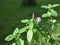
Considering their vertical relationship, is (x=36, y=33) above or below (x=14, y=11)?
above

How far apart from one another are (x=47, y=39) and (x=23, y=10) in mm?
4297

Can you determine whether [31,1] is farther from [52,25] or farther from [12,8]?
[52,25]

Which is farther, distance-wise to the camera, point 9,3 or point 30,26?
point 9,3

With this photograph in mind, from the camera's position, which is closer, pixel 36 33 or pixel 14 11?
pixel 36 33

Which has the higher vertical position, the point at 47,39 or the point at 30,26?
the point at 30,26

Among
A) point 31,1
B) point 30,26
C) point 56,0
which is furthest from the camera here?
point 31,1

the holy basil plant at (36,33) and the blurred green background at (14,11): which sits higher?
the holy basil plant at (36,33)

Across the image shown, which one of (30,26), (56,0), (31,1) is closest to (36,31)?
(30,26)

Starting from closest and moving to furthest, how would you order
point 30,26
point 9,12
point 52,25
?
point 30,26 → point 52,25 → point 9,12

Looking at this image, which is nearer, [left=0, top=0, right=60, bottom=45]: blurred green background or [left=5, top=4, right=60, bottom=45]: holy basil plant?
[left=5, top=4, right=60, bottom=45]: holy basil plant

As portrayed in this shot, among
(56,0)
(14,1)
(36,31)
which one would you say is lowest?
(14,1)

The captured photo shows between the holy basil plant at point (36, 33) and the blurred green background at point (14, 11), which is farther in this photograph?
the blurred green background at point (14, 11)

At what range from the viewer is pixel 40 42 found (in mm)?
1430

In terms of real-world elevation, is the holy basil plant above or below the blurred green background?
above
